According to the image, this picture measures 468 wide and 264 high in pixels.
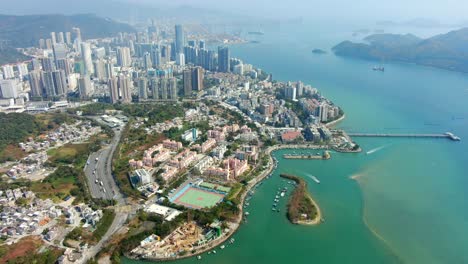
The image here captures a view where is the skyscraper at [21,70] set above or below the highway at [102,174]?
above

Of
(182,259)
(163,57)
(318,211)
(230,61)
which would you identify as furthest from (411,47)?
(182,259)

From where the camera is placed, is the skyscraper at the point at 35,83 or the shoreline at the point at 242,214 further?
the skyscraper at the point at 35,83

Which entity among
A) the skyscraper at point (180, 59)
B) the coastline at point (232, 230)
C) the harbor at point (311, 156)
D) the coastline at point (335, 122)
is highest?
the skyscraper at point (180, 59)

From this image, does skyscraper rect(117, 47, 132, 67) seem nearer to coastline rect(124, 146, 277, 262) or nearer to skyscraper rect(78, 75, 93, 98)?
skyscraper rect(78, 75, 93, 98)

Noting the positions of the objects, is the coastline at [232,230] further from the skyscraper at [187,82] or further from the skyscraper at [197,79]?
the skyscraper at [197,79]

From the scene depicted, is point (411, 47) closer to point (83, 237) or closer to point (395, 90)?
point (395, 90)

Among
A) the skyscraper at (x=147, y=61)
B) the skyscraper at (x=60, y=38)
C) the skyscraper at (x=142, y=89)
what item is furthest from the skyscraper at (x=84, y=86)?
the skyscraper at (x=60, y=38)
